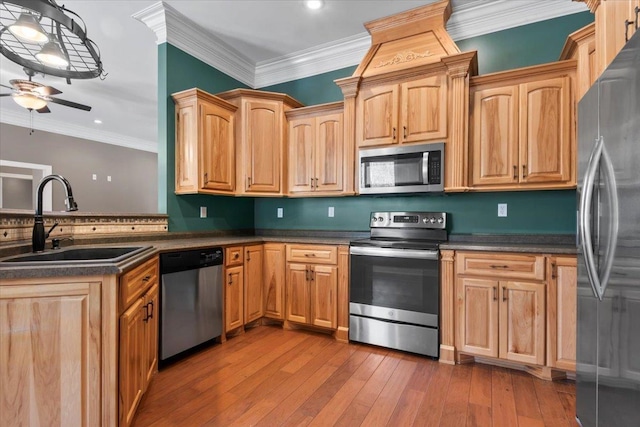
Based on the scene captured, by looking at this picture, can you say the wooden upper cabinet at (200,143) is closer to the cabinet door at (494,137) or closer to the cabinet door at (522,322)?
the cabinet door at (494,137)

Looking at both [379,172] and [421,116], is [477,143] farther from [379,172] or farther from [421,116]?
[379,172]

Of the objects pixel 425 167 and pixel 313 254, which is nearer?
pixel 425 167

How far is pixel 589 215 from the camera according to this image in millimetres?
1411

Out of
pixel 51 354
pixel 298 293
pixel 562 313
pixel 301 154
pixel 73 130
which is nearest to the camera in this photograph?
pixel 51 354

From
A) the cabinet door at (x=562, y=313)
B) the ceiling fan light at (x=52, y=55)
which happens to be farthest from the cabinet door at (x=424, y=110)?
the ceiling fan light at (x=52, y=55)

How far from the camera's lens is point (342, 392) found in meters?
2.04

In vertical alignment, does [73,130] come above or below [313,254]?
above

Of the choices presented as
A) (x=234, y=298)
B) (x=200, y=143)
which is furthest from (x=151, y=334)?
(x=200, y=143)

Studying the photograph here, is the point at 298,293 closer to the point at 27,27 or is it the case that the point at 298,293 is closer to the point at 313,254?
the point at 313,254

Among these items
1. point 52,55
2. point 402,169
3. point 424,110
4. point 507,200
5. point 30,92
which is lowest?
point 507,200

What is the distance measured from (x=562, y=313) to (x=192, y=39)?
401cm

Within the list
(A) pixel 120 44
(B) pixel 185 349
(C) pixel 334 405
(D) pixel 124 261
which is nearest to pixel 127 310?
(D) pixel 124 261

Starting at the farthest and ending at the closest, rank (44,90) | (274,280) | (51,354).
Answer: (44,90), (274,280), (51,354)

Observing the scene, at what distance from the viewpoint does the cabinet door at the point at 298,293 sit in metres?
3.04
